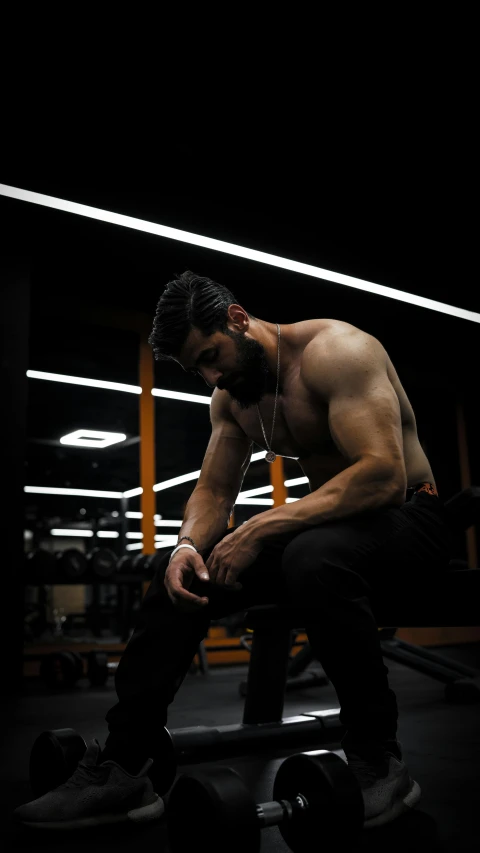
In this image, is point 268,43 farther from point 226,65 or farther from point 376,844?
point 376,844

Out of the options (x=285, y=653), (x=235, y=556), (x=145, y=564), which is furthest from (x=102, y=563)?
(x=235, y=556)

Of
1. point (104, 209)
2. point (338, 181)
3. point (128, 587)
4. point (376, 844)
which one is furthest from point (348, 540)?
point (128, 587)

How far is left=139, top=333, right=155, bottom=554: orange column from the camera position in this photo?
4543 millimetres

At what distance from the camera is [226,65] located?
229 cm

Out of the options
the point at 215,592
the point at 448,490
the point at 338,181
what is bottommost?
the point at 215,592

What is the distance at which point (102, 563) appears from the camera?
4172 mm

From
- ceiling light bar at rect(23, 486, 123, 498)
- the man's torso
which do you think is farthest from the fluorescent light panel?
the man's torso

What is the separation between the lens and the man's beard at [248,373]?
1.36m

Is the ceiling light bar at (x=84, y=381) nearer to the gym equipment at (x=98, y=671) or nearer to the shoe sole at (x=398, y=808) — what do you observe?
the gym equipment at (x=98, y=671)

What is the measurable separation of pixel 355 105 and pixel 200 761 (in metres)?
2.27

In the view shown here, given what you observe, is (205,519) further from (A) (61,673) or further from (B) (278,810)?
(A) (61,673)

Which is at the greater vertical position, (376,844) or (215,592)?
(215,592)

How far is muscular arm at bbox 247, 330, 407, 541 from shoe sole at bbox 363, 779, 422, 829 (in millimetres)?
444

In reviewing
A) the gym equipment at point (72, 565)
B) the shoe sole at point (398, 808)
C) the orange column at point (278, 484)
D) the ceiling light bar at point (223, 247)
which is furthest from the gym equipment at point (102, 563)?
the shoe sole at point (398, 808)
